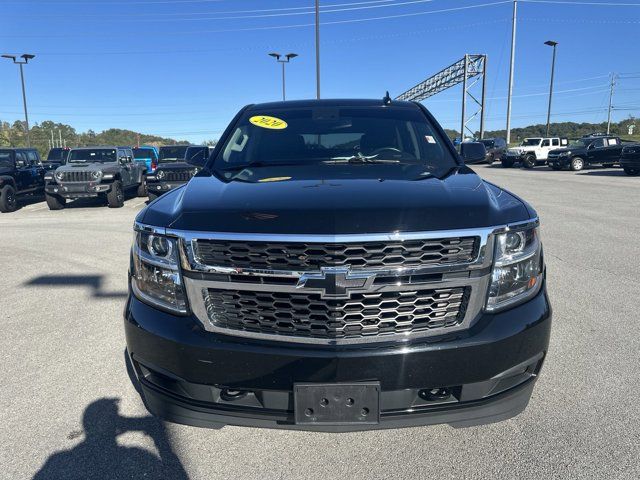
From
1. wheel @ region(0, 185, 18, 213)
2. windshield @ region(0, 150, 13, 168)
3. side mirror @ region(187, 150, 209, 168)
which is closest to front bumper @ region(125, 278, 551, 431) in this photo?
side mirror @ region(187, 150, 209, 168)

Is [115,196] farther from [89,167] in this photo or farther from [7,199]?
[7,199]

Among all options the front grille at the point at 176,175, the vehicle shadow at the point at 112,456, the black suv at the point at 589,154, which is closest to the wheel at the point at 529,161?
the black suv at the point at 589,154

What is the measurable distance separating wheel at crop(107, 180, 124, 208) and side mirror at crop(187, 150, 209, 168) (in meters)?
10.9

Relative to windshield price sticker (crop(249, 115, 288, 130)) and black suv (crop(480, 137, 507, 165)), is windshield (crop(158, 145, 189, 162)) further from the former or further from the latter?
black suv (crop(480, 137, 507, 165))

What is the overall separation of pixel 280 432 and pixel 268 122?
225 cm

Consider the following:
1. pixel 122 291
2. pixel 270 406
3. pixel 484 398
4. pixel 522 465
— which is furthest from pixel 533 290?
pixel 122 291

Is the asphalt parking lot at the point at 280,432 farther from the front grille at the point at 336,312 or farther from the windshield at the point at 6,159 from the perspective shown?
the windshield at the point at 6,159

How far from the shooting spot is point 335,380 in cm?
186

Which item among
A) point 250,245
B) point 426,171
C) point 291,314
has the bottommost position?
point 291,314

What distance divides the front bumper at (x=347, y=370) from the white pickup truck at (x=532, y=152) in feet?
106

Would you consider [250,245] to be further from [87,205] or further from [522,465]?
[87,205]

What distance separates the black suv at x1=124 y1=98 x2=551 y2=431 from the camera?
1.88m

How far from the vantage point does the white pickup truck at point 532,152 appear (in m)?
31.2

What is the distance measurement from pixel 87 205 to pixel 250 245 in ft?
49.4
